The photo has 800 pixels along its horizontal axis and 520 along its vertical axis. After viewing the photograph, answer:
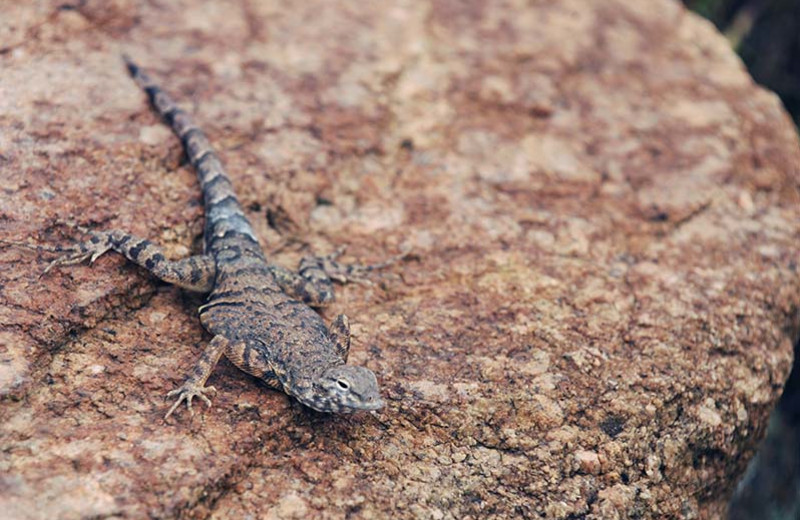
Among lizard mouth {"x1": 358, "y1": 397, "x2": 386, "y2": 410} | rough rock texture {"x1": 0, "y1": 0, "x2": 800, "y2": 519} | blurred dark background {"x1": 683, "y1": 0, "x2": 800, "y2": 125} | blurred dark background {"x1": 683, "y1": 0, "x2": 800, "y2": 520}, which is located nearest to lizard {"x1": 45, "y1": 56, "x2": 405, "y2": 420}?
lizard mouth {"x1": 358, "y1": 397, "x2": 386, "y2": 410}

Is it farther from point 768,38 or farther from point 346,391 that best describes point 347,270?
point 768,38

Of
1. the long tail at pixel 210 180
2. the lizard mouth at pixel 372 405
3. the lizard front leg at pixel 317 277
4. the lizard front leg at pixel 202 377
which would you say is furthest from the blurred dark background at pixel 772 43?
the lizard front leg at pixel 202 377

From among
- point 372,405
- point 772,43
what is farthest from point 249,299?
point 772,43

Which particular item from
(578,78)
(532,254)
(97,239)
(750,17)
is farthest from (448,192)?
(750,17)

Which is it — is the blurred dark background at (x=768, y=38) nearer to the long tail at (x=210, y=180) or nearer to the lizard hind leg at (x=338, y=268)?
the lizard hind leg at (x=338, y=268)

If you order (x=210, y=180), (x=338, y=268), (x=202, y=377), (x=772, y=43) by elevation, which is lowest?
(x=338, y=268)
